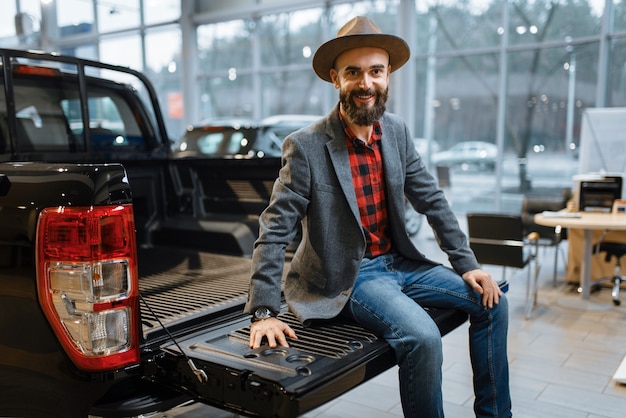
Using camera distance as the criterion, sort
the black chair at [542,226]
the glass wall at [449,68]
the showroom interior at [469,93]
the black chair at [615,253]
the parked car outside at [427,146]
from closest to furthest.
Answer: the showroom interior at [469,93] → the black chair at [615,253] → the black chair at [542,226] → the glass wall at [449,68] → the parked car outside at [427,146]

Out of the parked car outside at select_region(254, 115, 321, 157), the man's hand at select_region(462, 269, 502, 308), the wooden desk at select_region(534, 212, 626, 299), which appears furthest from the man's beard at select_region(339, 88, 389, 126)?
the parked car outside at select_region(254, 115, 321, 157)

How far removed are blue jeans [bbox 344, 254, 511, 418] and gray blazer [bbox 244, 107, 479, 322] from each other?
0.34 ft

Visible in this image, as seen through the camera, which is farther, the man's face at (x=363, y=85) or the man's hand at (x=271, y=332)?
the man's face at (x=363, y=85)

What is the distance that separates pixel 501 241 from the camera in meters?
4.68

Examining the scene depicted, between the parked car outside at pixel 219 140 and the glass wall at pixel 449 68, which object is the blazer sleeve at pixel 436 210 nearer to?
the parked car outside at pixel 219 140

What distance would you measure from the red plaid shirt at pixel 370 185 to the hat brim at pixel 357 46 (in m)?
0.26

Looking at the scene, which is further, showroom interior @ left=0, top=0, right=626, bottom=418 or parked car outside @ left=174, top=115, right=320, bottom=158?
parked car outside @ left=174, top=115, right=320, bottom=158

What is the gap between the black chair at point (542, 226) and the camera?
18.1ft

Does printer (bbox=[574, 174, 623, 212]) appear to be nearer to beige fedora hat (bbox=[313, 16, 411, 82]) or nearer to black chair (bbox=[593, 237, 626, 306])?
black chair (bbox=[593, 237, 626, 306])

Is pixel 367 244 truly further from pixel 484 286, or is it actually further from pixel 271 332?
pixel 271 332

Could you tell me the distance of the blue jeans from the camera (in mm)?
1704

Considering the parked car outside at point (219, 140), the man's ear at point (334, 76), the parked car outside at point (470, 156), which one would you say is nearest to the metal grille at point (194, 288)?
the man's ear at point (334, 76)

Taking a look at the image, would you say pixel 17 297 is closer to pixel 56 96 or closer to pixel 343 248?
pixel 343 248

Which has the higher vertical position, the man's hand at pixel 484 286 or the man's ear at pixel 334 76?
the man's ear at pixel 334 76
